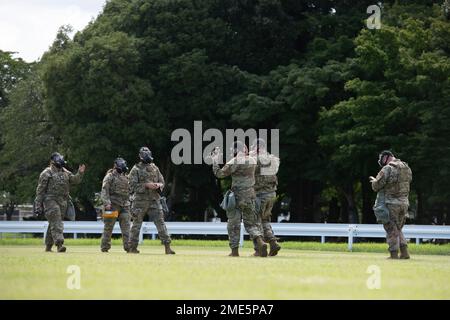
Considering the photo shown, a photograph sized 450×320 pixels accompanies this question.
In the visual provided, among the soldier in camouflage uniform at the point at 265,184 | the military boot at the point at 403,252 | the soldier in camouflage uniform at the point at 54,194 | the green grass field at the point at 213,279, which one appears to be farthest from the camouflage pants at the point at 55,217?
the military boot at the point at 403,252

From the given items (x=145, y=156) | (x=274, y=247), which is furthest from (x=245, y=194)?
(x=145, y=156)

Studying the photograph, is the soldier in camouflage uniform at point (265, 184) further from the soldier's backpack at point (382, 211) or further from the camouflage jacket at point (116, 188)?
the camouflage jacket at point (116, 188)

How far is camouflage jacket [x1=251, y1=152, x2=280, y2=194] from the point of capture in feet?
80.7

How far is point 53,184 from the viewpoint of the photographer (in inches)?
1027

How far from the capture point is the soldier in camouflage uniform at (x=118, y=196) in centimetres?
2648

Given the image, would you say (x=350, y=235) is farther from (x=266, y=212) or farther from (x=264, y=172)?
(x=264, y=172)

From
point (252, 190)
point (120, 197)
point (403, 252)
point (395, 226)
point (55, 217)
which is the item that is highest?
point (252, 190)

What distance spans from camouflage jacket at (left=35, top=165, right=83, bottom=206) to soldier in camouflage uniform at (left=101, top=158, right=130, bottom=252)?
0.88 meters

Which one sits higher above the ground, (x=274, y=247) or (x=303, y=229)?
(x=303, y=229)

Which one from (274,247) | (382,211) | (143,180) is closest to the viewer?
(382,211)

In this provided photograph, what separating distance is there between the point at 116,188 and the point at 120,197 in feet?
0.80

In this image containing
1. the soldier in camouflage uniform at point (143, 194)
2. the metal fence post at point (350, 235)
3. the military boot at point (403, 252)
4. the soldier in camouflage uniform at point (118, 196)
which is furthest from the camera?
the metal fence post at point (350, 235)

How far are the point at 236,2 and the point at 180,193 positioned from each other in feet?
42.1

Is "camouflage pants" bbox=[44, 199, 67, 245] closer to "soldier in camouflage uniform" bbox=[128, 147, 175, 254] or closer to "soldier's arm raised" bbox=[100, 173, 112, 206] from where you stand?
"soldier's arm raised" bbox=[100, 173, 112, 206]
